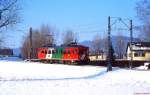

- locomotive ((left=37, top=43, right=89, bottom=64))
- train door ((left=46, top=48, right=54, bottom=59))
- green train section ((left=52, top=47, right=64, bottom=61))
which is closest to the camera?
locomotive ((left=37, top=43, right=89, bottom=64))

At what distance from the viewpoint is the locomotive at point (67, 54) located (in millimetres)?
65438

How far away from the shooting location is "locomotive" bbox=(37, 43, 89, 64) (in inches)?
2576

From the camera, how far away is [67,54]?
66.2 meters

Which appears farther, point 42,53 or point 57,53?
point 42,53

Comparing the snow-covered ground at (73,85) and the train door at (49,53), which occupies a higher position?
the train door at (49,53)

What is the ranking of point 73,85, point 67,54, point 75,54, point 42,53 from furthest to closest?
point 42,53 → point 67,54 → point 75,54 → point 73,85

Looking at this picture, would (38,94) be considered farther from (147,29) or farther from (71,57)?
(71,57)

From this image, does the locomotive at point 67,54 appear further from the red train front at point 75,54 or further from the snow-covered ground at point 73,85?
the snow-covered ground at point 73,85

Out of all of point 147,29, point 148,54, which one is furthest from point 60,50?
point 148,54

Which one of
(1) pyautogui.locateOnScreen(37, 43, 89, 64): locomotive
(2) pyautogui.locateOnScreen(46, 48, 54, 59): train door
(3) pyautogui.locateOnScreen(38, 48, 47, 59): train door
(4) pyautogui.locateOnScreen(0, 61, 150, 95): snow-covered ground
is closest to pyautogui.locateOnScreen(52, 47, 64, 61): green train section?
(1) pyautogui.locateOnScreen(37, 43, 89, 64): locomotive

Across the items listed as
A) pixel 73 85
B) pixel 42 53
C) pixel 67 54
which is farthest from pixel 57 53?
pixel 73 85

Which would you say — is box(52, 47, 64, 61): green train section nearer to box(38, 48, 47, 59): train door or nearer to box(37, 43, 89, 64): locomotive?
box(37, 43, 89, 64): locomotive

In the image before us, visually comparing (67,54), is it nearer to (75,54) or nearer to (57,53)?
(75,54)

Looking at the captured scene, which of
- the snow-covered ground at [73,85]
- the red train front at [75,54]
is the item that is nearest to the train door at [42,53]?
the red train front at [75,54]
